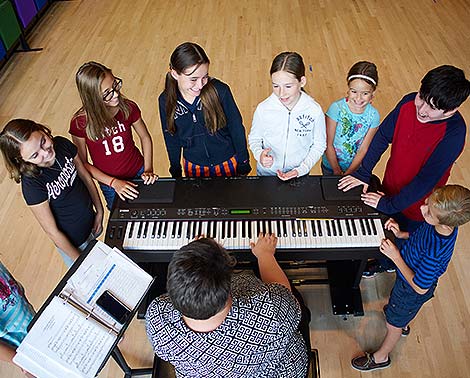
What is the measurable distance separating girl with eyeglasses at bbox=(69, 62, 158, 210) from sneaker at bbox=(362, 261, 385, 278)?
1392mm

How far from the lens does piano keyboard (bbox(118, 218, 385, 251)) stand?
1.84 meters

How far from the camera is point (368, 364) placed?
2.17 metres

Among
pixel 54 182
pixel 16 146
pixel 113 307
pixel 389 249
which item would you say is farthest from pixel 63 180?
pixel 389 249

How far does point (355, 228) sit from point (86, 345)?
3.91ft

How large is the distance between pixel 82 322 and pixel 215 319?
487mm

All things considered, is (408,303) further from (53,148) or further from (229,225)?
(53,148)

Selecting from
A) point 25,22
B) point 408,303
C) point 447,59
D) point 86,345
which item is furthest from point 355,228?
point 25,22

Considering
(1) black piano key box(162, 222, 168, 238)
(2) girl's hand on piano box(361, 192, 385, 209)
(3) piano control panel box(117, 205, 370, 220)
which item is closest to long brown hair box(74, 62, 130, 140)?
(3) piano control panel box(117, 205, 370, 220)

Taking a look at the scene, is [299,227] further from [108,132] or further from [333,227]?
[108,132]

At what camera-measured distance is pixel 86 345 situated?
1.36m

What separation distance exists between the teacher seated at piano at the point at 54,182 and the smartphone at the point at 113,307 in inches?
23.9

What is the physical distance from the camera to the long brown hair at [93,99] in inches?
75.8

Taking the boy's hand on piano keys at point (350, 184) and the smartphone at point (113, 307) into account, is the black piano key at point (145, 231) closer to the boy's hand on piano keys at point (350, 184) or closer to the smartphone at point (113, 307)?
the smartphone at point (113, 307)

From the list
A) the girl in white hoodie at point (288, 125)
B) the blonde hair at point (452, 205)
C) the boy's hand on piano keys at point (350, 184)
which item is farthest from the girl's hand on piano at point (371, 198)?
the blonde hair at point (452, 205)
